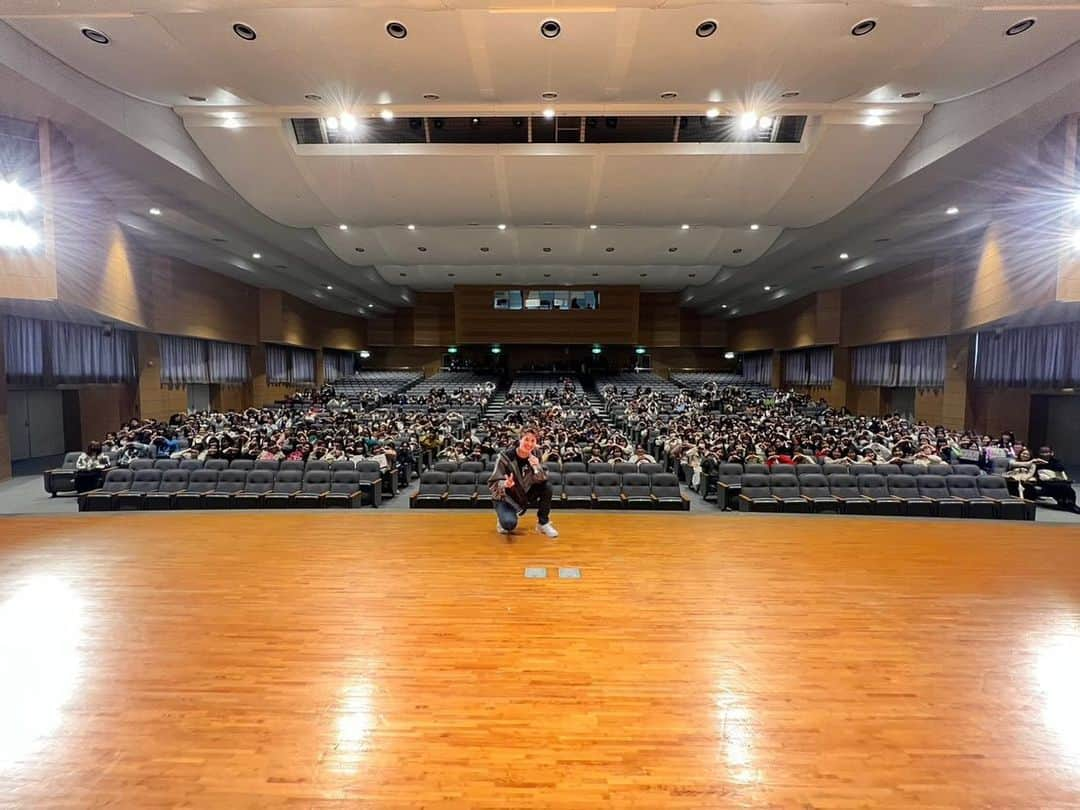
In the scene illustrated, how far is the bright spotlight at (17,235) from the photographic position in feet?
26.0

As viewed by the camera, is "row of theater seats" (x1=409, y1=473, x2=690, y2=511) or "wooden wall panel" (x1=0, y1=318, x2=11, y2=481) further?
"wooden wall panel" (x1=0, y1=318, x2=11, y2=481)

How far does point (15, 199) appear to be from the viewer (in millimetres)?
7941

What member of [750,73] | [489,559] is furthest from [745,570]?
[750,73]

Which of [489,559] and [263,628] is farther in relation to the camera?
[489,559]

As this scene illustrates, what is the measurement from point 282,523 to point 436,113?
7853mm

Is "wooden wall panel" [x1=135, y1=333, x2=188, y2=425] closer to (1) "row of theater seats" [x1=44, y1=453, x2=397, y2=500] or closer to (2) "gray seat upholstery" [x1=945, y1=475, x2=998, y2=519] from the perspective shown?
(1) "row of theater seats" [x1=44, y1=453, x2=397, y2=500]

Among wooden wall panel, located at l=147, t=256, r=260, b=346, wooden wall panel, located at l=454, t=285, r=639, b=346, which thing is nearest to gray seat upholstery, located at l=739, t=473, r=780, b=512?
wooden wall panel, located at l=147, t=256, r=260, b=346

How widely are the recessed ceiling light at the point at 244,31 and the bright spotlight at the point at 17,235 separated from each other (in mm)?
5102

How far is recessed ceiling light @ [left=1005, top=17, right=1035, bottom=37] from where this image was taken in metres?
6.09

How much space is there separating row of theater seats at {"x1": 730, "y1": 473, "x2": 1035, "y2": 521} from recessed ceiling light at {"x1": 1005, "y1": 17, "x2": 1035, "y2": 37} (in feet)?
19.6

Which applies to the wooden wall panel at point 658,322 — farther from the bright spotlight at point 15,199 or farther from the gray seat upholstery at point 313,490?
the bright spotlight at point 15,199

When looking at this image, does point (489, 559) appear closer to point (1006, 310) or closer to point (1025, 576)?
point (1025, 576)

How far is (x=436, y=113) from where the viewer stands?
9.23m

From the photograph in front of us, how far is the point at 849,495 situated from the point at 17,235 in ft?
45.6
